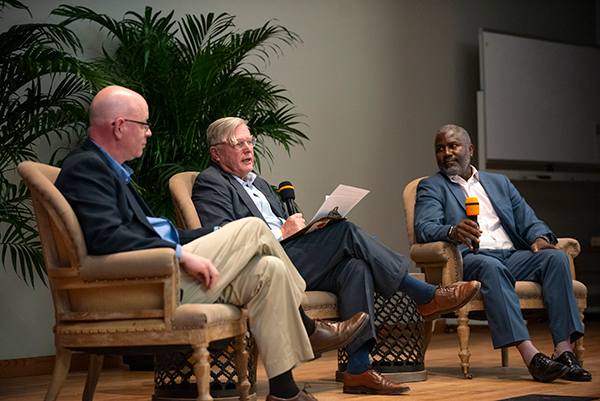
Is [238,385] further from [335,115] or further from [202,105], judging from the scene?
[335,115]

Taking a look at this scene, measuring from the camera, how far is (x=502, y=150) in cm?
592

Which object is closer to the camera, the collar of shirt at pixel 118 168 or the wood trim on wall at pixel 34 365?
the collar of shirt at pixel 118 168

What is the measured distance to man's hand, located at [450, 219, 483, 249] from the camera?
3205mm

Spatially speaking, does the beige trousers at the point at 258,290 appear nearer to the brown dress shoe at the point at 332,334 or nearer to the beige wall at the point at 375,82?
the brown dress shoe at the point at 332,334

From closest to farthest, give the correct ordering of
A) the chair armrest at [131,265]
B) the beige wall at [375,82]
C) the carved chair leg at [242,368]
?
the chair armrest at [131,265]
the carved chair leg at [242,368]
the beige wall at [375,82]

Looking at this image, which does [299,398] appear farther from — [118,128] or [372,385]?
[118,128]

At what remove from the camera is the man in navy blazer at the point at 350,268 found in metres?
2.83

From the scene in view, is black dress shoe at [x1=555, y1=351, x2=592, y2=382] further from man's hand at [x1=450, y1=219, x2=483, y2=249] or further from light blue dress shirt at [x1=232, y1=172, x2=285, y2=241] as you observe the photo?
light blue dress shirt at [x1=232, y1=172, x2=285, y2=241]

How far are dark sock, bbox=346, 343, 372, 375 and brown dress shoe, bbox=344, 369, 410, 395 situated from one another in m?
0.02

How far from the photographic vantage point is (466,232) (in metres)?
3.21

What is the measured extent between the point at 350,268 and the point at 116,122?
113 cm

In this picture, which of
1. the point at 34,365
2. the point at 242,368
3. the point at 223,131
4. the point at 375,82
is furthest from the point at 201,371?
the point at 375,82

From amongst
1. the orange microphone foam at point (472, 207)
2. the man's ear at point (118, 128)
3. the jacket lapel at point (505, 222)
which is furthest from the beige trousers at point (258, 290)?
the jacket lapel at point (505, 222)

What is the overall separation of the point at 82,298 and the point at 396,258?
1.31m
